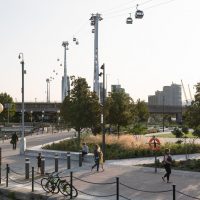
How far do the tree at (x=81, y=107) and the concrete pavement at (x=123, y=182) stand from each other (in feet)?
25.3

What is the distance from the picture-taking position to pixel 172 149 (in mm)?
34688

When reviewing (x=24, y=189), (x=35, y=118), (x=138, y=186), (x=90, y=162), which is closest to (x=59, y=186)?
(x=24, y=189)

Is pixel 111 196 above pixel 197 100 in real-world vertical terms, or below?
below

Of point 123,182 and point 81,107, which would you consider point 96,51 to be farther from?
point 123,182

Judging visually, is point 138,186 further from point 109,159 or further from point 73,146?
point 73,146

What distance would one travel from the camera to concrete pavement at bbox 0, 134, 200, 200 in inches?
754

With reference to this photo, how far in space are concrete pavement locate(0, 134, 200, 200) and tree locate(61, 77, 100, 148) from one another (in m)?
7.72

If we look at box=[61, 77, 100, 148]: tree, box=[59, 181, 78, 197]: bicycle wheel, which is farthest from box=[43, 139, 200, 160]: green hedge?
box=[59, 181, 78, 197]: bicycle wheel

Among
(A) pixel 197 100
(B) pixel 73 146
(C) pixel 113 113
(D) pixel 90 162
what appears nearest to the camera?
(A) pixel 197 100

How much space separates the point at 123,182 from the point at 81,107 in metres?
16.1

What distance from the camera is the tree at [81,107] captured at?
125ft

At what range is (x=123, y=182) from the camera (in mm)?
22625

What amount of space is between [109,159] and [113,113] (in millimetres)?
17903

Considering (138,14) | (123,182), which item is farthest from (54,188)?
(138,14)
